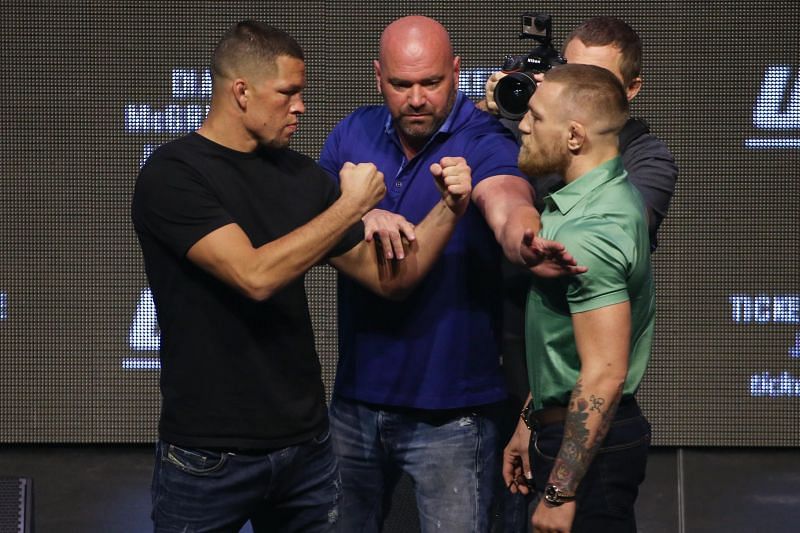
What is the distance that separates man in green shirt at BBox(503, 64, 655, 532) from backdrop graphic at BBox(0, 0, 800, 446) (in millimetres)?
2385

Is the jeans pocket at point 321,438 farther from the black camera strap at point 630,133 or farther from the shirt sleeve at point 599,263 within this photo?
the black camera strap at point 630,133

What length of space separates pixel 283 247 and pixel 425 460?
603 millimetres

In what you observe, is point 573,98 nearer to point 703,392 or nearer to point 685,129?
point 685,129

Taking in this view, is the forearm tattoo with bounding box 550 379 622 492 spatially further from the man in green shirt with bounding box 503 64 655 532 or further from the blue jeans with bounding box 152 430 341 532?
the blue jeans with bounding box 152 430 341 532

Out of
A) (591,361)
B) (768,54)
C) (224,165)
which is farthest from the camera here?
(768,54)

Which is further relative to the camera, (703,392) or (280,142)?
(703,392)

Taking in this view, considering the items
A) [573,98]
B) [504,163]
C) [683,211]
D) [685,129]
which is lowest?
[683,211]

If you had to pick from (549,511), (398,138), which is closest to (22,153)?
(398,138)

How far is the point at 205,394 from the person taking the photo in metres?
1.81

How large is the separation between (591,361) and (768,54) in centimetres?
283

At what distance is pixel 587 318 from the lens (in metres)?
1.74

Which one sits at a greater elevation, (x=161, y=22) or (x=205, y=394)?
(x=161, y=22)

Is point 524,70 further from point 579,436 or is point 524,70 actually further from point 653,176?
point 579,436

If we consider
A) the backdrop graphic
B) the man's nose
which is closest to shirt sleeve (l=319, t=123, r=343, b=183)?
the man's nose
